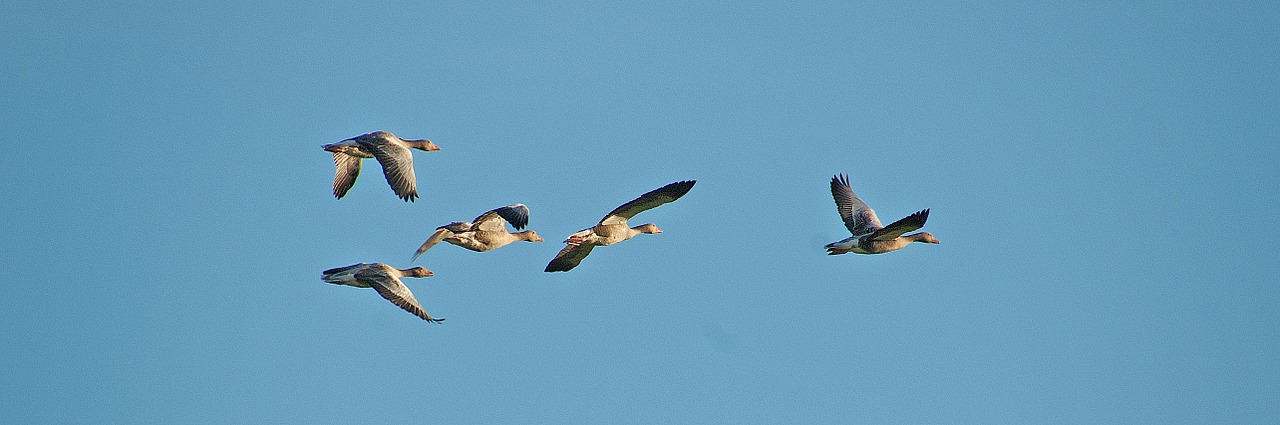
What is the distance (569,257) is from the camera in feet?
83.9

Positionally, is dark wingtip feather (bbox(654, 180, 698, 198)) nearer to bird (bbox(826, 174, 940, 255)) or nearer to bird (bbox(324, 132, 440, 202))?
bird (bbox(826, 174, 940, 255))

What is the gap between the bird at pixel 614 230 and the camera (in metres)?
23.5

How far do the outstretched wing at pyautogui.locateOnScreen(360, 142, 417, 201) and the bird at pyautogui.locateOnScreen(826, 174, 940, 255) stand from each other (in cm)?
736

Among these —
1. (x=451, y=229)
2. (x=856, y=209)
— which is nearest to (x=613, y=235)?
(x=451, y=229)

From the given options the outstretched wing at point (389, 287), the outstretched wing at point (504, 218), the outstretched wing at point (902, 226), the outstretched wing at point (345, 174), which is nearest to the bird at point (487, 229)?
the outstretched wing at point (504, 218)

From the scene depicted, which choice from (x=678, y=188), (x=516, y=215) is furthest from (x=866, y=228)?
(x=516, y=215)

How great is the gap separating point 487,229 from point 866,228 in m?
6.83

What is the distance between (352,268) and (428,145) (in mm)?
4440

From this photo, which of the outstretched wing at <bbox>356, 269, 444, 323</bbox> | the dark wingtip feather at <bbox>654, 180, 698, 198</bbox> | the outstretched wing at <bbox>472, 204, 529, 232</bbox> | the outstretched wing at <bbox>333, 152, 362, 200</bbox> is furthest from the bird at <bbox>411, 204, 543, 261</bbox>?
the outstretched wing at <bbox>333, 152, 362, 200</bbox>

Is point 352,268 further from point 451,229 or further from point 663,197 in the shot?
point 663,197

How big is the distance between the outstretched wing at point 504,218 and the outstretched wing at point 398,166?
1.72 meters

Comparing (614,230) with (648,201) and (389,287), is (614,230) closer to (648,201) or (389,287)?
(648,201)

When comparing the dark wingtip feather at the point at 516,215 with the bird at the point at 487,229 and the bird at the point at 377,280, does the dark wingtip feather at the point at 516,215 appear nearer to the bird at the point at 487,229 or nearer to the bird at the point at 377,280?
the bird at the point at 487,229

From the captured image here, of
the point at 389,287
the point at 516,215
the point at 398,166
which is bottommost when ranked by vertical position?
the point at 389,287
